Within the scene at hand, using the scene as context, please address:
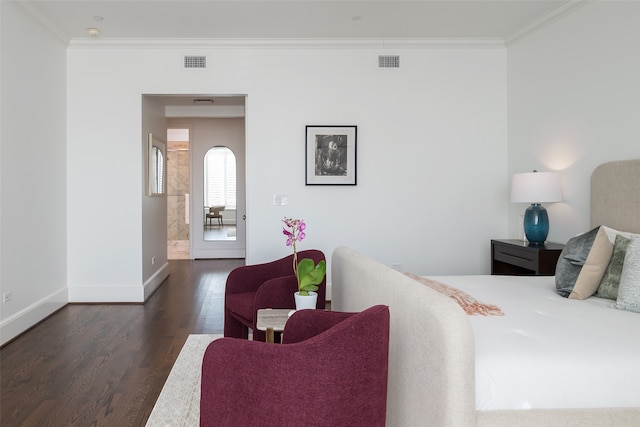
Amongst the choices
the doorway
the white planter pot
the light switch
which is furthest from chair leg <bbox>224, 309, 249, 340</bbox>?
the doorway

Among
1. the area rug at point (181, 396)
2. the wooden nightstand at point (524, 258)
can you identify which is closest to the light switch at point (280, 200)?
the area rug at point (181, 396)

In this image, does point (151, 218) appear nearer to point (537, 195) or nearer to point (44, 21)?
point (44, 21)

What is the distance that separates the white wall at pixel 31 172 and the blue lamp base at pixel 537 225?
14.8 feet

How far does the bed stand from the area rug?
116 cm

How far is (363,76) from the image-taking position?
4.62 m

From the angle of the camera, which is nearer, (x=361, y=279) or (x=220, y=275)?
(x=361, y=279)

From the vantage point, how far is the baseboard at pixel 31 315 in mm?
3383

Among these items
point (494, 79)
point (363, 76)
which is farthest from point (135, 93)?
point (494, 79)

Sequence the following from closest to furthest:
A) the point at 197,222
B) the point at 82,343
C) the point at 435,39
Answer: the point at 82,343 → the point at 435,39 → the point at 197,222

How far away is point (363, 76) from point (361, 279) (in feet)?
10.2

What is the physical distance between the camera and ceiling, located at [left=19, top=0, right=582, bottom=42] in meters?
3.69

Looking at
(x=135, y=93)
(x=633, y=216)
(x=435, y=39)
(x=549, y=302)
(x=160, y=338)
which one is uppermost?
(x=435, y=39)

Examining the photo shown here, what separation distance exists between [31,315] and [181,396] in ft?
7.32

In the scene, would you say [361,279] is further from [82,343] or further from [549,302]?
[82,343]
